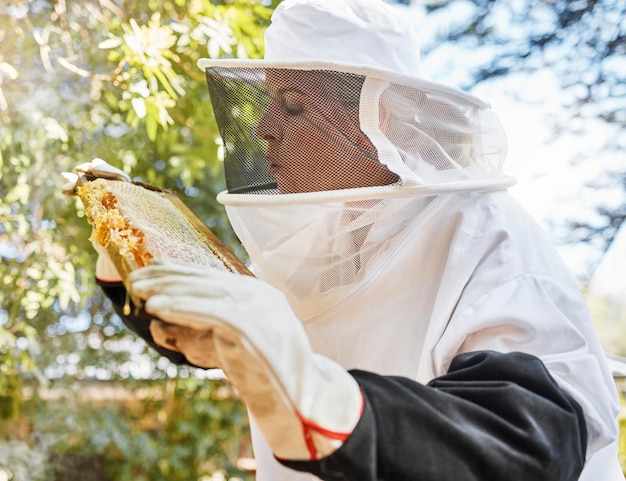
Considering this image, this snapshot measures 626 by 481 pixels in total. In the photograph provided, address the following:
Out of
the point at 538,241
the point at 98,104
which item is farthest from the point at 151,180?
the point at 538,241

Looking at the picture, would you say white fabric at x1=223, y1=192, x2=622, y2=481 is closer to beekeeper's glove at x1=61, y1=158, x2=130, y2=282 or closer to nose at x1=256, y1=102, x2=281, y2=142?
nose at x1=256, y1=102, x2=281, y2=142

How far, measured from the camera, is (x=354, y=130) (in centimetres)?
110

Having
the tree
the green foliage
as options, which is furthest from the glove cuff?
the tree

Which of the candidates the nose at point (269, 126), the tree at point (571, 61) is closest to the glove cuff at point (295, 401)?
the nose at point (269, 126)

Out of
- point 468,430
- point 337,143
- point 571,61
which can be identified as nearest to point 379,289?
point 337,143

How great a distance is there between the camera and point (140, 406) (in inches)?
130

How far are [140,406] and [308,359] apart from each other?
278 centimetres

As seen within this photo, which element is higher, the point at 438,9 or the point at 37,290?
the point at 438,9

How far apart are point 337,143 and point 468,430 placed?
20.1 inches

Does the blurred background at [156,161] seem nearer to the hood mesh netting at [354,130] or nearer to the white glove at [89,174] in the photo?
the hood mesh netting at [354,130]

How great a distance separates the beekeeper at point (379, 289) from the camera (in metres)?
0.71

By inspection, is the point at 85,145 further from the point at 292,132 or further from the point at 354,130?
the point at 354,130

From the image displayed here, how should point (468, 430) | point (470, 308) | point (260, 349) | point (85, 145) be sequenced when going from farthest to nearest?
point (85, 145), point (470, 308), point (468, 430), point (260, 349)

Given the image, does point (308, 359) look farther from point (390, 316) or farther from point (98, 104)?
point (98, 104)
